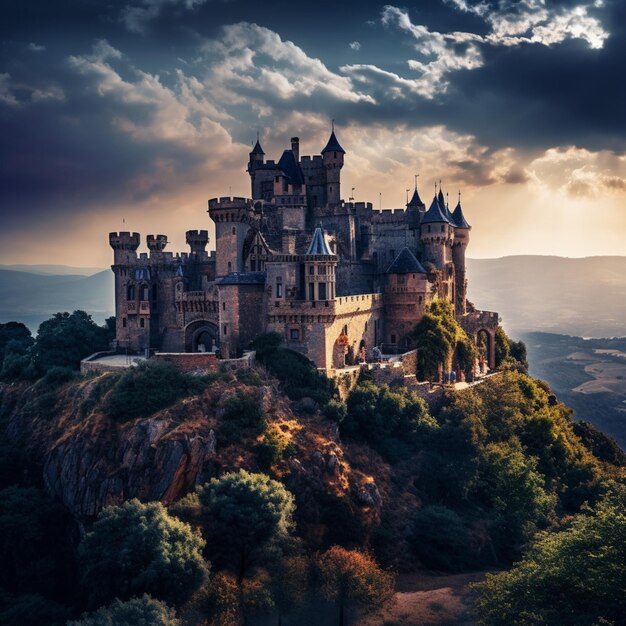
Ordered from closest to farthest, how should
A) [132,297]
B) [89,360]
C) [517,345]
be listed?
[89,360] < [132,297] < [517,345]

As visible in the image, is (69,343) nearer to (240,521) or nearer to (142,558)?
(240,521)

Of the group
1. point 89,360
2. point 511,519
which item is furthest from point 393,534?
point 89,360

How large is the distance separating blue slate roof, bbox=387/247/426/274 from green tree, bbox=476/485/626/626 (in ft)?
116

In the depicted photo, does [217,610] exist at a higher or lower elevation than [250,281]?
lower

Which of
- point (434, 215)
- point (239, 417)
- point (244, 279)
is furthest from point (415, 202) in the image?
point (239, 417)

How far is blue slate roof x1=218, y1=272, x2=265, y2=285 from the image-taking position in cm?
5591

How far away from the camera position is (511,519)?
51312 mm

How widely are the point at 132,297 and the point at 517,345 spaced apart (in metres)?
52.1

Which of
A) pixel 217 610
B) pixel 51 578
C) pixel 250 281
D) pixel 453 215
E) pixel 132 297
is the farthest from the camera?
pixel 453 215

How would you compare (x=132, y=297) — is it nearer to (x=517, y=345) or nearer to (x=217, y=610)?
(x=217, y=610)

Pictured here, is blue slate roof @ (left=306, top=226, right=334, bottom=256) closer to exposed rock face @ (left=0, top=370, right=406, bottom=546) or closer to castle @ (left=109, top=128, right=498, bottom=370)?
castle @ (left=109, top=128, right=498, bottom=370)

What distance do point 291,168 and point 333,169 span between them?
4774 millimetres

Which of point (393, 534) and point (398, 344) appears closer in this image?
point (393, 534)

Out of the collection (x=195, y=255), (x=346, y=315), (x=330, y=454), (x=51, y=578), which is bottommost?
(x=51, y=578)
